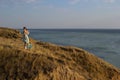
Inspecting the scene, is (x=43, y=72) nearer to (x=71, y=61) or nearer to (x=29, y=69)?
(x=29, y=69)

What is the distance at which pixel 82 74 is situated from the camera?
2261 cm

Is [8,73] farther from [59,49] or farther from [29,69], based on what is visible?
[59,49]

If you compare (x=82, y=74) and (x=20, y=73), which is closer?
(x=20, y=73)

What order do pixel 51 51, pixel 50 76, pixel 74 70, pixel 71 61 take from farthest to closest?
pixel 51 51 < pixel 71 61 < pixel 74 70 < pixel 50 76

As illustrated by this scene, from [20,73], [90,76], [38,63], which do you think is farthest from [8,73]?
[90,76]

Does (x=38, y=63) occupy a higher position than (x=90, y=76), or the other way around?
(x=38, y=63)

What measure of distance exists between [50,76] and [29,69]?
1.58 meters

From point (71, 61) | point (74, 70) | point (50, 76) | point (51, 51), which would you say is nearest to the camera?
point (50, 76)

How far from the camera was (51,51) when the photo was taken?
25453mm

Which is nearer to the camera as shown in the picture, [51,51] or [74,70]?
[74,70]

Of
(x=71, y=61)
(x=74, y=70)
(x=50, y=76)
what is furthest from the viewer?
(x=71, y=61)

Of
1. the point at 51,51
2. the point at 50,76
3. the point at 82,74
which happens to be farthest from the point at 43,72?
the point at 51,51

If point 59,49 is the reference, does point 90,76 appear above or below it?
below

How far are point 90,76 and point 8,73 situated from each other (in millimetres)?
6707
